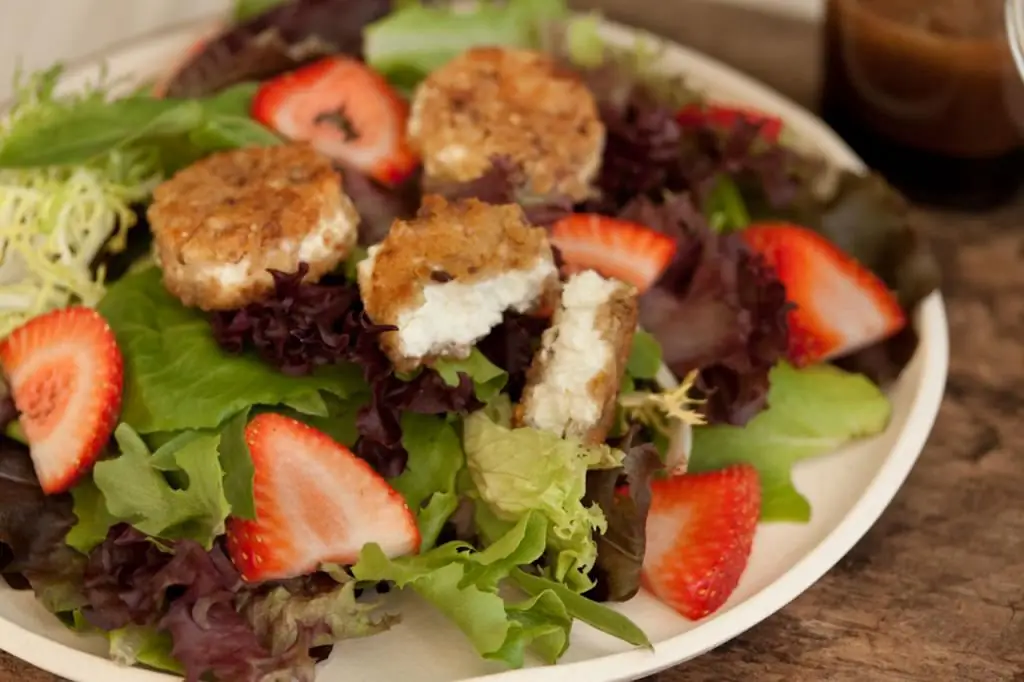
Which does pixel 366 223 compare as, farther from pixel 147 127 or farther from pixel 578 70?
pixel 578 70

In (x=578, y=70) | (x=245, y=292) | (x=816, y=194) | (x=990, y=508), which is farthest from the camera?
(x=578, y=70)

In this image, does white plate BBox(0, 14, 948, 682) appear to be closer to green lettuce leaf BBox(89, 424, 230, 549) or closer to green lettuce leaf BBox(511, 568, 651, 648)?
green lettuce leaf BBox(511, 568, 651, 648)

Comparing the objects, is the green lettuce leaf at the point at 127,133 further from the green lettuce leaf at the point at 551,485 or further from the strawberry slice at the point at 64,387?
the green lettuce leaf at the point at 551,485

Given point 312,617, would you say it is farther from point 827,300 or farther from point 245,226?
point 827,300

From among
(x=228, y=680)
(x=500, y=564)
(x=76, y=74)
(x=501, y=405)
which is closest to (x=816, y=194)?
(x=501, y=405)

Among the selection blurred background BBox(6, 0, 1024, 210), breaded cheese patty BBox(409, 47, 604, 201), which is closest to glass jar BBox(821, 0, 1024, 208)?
blurred background BBox(6, 0, 1024, 210)

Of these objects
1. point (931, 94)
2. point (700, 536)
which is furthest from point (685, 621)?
point (931, 94)
